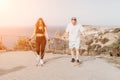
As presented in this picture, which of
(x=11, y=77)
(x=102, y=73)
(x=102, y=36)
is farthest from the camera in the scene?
(x=102, y=36)

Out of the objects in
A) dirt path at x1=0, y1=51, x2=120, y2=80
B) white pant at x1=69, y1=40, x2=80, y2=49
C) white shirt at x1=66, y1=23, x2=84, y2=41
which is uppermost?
white shirt at x1=66, y1=23, x2=84, y2=41

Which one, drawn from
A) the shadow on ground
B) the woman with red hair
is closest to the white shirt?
the woman with red hair

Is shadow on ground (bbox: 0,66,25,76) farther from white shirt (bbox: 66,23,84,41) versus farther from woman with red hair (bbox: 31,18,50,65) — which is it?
white shirt (bbox: 66,23,84,41)

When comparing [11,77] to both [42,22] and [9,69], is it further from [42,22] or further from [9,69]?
[42,22]

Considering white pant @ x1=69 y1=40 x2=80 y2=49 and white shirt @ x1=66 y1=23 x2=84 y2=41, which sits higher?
white shirt @ x1=66 y1=23 x2=84 y2=41

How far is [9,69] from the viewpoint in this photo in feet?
45.2

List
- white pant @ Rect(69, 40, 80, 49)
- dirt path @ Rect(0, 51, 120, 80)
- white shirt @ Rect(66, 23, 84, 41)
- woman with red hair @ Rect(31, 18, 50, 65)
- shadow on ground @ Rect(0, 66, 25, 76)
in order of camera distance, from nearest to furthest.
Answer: dirt path @ Rect(0, 51, 120, 80) → shadow on ground @ Rect(0, 66, 25, 76) → woman with red hair @ Rect(31, 18, 50, 65) → white shirt @ Rect(66, 23, 84, 41) → white pant @ Rect(69, 40, 80, 49)

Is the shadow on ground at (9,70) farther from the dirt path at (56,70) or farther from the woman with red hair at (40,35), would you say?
the woman with red hair at (40,35)

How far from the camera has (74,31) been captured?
15.0 meters

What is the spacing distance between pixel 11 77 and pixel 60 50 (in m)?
12.2

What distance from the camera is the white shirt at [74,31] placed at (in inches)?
587

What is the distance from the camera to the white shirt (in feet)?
49.0

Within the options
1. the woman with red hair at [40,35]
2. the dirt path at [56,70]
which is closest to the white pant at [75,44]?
the dirt path at [56,70]

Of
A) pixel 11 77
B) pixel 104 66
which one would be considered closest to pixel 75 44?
pixel 104 66
